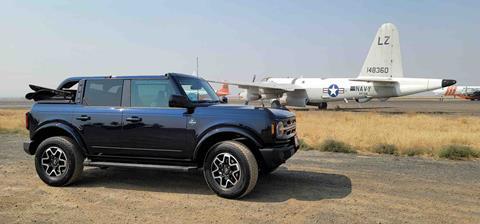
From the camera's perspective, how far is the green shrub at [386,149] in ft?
40.0

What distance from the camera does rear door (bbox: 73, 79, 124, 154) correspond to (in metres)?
7.22

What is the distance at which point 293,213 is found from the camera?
575 cm

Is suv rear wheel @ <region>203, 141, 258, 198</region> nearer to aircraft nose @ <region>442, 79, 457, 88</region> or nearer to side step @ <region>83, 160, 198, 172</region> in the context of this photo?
side step @ <region>83, 160, 198, 172</region>

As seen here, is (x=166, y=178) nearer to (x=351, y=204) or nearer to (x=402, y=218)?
(x=351, y=204)

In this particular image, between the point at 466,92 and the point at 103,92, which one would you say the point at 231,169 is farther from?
the point at 466,92

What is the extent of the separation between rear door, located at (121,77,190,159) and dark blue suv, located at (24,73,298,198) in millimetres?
16

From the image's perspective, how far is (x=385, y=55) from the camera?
3509cm

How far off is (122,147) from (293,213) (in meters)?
3.15

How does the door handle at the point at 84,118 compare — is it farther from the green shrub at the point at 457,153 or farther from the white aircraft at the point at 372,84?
the white aircraft at the point at 372,84

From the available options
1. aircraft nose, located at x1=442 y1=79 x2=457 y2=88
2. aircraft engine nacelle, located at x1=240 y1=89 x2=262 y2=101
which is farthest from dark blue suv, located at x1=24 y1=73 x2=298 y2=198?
aircraft engine nacelle, located at x1=240 y1=89 x2=262 y2=101

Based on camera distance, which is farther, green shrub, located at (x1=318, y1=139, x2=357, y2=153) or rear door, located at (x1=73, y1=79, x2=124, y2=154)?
green shrub, located at (x1=318, y1=139, x2=357, y2=153)

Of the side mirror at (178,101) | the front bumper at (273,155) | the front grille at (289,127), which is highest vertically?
the side mirror at (178,101)

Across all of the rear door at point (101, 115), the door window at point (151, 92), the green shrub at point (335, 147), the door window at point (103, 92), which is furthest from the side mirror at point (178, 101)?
the green shrub at point (335, 147)

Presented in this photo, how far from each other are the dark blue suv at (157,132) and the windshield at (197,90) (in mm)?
26
